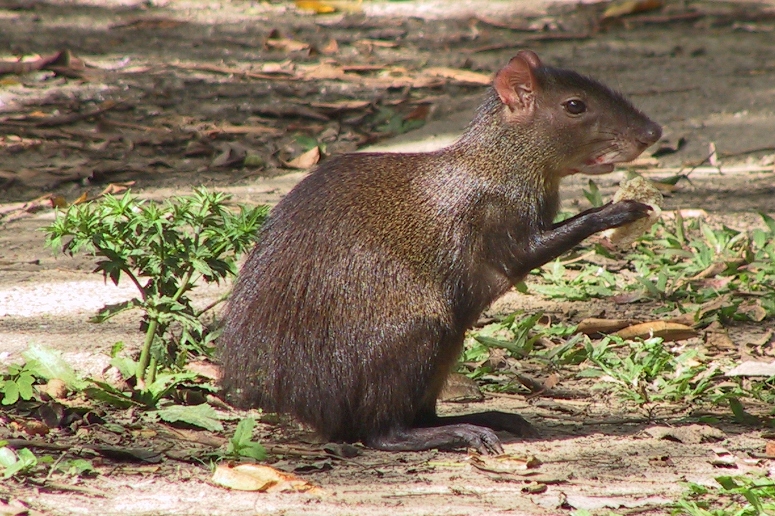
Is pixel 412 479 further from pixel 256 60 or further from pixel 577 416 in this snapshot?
pixel 256 60

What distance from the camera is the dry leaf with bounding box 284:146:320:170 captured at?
6.62 m

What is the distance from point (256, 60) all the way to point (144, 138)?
205 centimetres

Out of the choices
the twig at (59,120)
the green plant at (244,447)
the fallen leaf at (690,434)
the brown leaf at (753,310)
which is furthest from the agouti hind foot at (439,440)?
the twig at (59,120)

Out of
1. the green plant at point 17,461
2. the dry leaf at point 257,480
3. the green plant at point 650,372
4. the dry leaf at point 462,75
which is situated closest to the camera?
the green plant at point 17,461

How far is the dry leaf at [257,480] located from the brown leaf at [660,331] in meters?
2.04

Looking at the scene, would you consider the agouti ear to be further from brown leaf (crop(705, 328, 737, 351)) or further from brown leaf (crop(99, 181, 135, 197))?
brown leaf (crop(99, 181, 135, 197))

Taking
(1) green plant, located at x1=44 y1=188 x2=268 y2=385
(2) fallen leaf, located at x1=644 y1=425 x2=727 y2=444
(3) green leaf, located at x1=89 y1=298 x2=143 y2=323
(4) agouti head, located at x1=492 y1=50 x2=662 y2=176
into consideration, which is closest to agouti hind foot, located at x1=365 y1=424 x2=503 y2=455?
(2) fallen leaf, located at x1=644 y1=425 x2=727 y2=444

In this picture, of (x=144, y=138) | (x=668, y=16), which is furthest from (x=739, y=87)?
(x=144, y=138)

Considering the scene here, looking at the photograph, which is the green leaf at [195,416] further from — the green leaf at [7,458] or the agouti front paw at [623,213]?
the agouti front paw at [623,213]

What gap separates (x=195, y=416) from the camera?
3652 mm

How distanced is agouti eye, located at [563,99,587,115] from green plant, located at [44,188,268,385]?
3.80 ft

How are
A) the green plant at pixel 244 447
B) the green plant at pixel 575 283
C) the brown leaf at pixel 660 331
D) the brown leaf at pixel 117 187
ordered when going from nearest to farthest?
the green plant at pixel 244 447
the brown leaf at pixel 660 331
the green plant at pixel 575 283
the brown leaf at pixel 117 187

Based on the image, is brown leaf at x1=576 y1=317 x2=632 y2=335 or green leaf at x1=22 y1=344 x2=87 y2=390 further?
brown leaf at x1=576 y1=317 x2=632 y2=335

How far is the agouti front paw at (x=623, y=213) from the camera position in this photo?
151 inches
